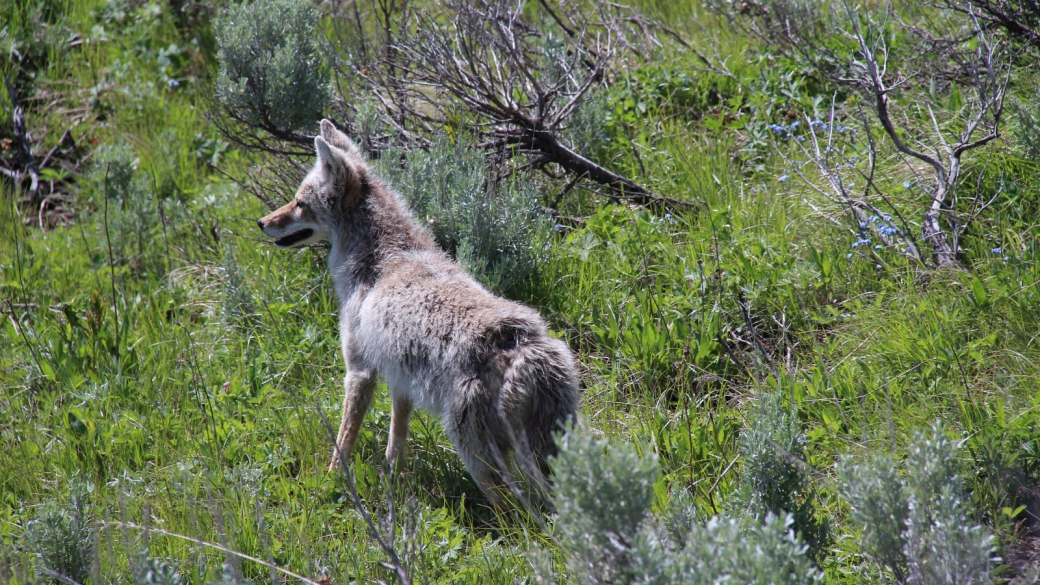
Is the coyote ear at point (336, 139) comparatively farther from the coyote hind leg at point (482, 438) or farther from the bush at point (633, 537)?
the bush at point (633, 537)

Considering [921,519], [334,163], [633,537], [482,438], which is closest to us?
[633,537]

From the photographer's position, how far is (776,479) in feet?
10.9

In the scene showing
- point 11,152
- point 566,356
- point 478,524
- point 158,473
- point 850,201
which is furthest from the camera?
point 11,152

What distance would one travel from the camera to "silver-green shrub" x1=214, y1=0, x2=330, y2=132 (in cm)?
604

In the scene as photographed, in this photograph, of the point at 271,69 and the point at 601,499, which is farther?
the point at 271,69

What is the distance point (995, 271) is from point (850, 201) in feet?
3.18

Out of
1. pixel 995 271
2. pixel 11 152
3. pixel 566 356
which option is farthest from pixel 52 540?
pixel 11 152

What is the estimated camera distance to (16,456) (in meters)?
4.86

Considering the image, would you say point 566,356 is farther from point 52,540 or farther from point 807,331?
point 52,540

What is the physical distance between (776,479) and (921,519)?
69 centimetres

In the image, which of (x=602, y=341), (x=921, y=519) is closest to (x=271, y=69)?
(x=602, y=341)

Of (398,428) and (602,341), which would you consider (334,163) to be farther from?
(602,341)

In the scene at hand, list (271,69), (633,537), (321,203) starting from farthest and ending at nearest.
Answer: (271,69), (321,203), (633,537)

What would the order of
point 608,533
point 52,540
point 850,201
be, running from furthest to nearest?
point 850,201, point 52,540, point 608,533
